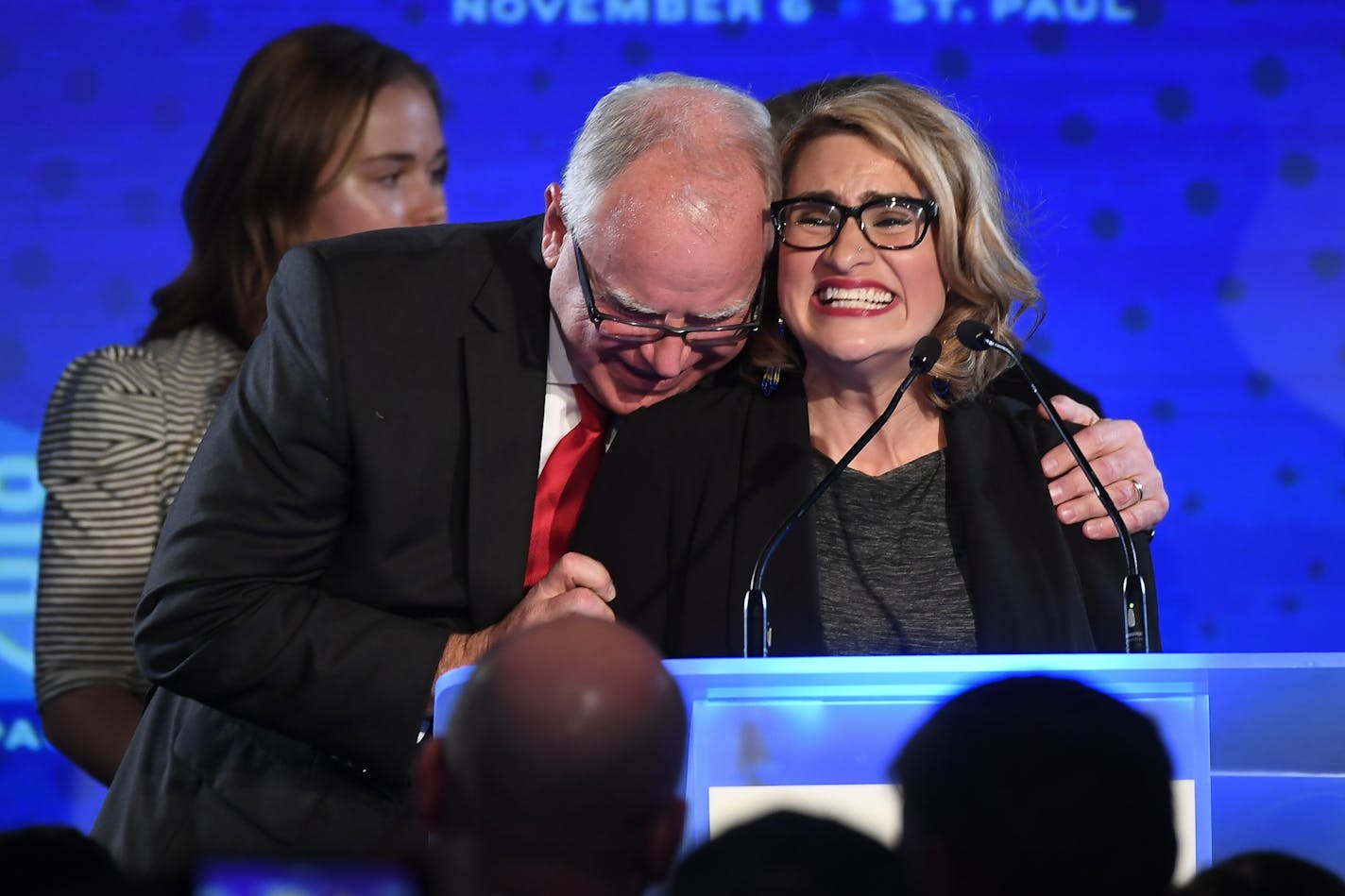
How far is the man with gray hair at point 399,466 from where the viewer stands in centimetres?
188

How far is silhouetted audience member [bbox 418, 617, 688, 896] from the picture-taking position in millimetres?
791

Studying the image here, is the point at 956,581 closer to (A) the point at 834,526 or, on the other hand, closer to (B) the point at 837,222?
(A) the point at 834,526

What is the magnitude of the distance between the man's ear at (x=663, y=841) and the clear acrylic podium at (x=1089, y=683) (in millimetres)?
586

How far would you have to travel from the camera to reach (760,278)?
80.4 inches

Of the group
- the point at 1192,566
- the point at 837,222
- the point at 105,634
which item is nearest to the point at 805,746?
the point at 837,222

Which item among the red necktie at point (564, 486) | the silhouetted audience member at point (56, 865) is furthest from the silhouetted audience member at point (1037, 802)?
the red necktie at point (564, 486)

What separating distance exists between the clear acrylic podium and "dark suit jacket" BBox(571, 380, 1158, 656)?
1.51 feet

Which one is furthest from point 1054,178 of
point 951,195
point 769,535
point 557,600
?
point 557,600

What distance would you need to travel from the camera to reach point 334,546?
79.7 inches

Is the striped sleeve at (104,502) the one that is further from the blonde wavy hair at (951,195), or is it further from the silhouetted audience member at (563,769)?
the silhouetted audience member at (563,769)

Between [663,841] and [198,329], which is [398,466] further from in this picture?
[663,841]

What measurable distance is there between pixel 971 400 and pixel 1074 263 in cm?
121

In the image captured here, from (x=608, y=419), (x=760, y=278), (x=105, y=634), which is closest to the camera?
(x=760, y=278)

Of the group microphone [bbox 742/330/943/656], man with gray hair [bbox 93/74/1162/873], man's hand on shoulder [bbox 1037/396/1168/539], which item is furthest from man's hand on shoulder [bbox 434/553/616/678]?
man's hand on shoulder [bbox 1037/396/1168/539]
